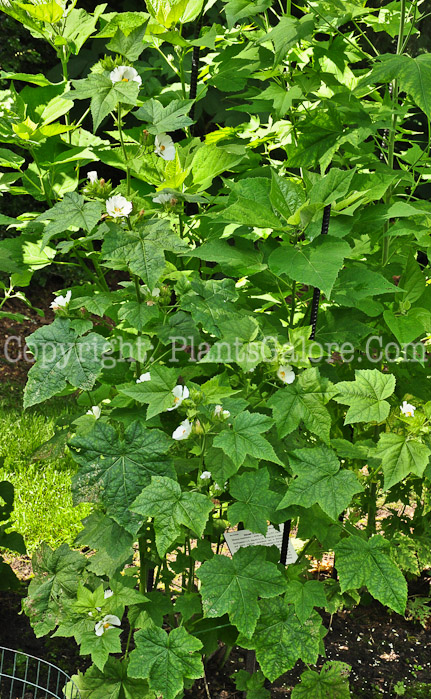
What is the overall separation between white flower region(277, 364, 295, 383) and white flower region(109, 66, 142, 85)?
696 mm

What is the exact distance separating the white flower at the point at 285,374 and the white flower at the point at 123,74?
0.70 meters

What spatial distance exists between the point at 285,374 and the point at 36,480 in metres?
2.22

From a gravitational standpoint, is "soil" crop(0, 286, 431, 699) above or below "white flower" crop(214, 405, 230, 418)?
A: below

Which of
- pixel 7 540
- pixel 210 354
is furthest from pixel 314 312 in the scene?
pixel 7 540

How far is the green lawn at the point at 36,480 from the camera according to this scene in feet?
9.84

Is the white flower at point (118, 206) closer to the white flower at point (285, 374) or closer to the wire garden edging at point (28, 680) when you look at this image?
the white flower at point (285, 374)

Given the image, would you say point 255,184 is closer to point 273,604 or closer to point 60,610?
point 273,604

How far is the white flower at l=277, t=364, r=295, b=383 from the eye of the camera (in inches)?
59.9

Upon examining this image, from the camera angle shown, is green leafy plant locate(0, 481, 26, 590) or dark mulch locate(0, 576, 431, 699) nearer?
dark mulch locate(0, 576, 431, 699)

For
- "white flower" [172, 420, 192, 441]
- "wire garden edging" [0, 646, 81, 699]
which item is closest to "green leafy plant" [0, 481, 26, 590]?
"wire garden edging" [0, 646, 81, 699]

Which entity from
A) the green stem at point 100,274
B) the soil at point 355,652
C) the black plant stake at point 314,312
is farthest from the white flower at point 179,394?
the soil at point 355,652

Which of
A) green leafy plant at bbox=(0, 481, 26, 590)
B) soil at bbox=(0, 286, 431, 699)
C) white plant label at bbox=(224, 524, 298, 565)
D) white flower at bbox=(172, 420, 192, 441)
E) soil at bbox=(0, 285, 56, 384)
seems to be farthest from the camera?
soil at bbox=(0, 285, 56, 384)

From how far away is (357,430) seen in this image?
7.35 ft

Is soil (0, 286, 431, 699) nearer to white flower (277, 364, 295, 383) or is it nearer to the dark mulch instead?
the dark mulch
